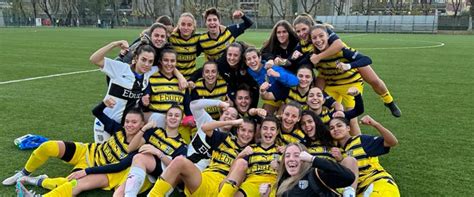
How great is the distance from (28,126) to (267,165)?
4.02m

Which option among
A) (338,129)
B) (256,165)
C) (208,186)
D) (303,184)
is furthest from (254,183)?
(338,129)

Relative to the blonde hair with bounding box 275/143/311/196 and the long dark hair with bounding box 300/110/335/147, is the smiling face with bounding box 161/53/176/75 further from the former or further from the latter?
the blonde hair with bounding box 275/143/311/196

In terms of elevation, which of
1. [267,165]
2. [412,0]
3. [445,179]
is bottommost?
[445,179]

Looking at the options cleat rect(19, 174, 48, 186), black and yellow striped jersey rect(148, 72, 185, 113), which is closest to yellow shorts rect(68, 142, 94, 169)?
cleat rect(19, 174, 48, 186)

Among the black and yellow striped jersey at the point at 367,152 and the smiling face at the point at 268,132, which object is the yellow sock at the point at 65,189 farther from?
the black and yellow striped jersey at the point at 367,152

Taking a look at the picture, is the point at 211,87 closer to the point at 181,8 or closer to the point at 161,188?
the point at 161,188

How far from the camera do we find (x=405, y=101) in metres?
A: 8.65

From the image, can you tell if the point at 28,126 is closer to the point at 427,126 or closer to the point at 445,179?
the point at 445,179

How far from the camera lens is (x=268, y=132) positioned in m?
4.11

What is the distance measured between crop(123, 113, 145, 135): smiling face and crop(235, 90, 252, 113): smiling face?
1222mm

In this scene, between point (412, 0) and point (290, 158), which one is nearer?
point (290, 158)

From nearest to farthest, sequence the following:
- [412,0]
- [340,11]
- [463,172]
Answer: [463,172] < [340,11] < [412,0]

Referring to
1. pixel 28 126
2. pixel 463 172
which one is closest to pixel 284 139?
pixel 463 172

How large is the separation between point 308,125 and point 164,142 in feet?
4.65
